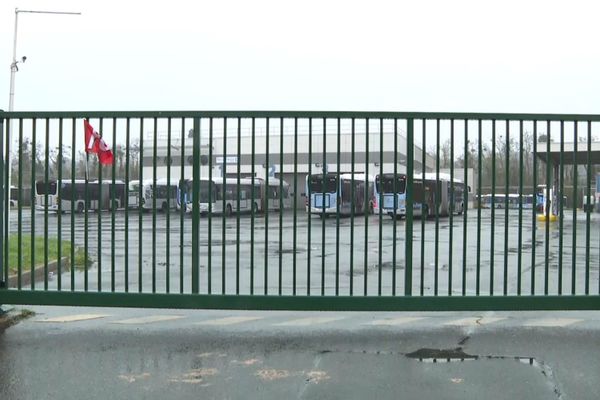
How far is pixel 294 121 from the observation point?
6367mm

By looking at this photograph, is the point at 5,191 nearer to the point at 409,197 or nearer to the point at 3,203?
the point at 3,203

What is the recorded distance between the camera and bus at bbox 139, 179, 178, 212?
6.52 meters

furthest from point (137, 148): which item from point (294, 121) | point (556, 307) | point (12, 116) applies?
point (556, 307)

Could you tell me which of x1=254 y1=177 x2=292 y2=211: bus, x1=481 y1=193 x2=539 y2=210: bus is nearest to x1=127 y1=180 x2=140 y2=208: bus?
x1=254 y1=177 x2=292 y2=211: bus

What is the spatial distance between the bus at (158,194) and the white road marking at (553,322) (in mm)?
3813

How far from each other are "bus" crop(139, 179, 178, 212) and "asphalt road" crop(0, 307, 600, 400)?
1.23 meters

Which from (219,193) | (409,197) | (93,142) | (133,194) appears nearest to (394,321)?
(409,197)

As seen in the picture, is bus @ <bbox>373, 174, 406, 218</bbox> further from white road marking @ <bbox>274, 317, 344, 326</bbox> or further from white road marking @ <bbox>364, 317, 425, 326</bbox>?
white road marking @ <bbox>274, 317, 344, 326</bbox>

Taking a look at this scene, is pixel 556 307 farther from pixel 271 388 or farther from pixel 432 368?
pixel 271 388

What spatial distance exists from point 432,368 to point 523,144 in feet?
8.49

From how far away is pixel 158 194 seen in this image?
7.30 m

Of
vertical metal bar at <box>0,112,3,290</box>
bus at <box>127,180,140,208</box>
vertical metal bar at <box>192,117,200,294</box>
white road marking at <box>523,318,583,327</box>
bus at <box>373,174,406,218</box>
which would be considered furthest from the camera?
bus at <box>127,180,140,208</box>

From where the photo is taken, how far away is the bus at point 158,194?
21.4 feet

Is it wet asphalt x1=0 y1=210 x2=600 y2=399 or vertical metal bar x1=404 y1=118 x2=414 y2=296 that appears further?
vertical metal bar x1=404 y1=118 x2=414 y2=296
